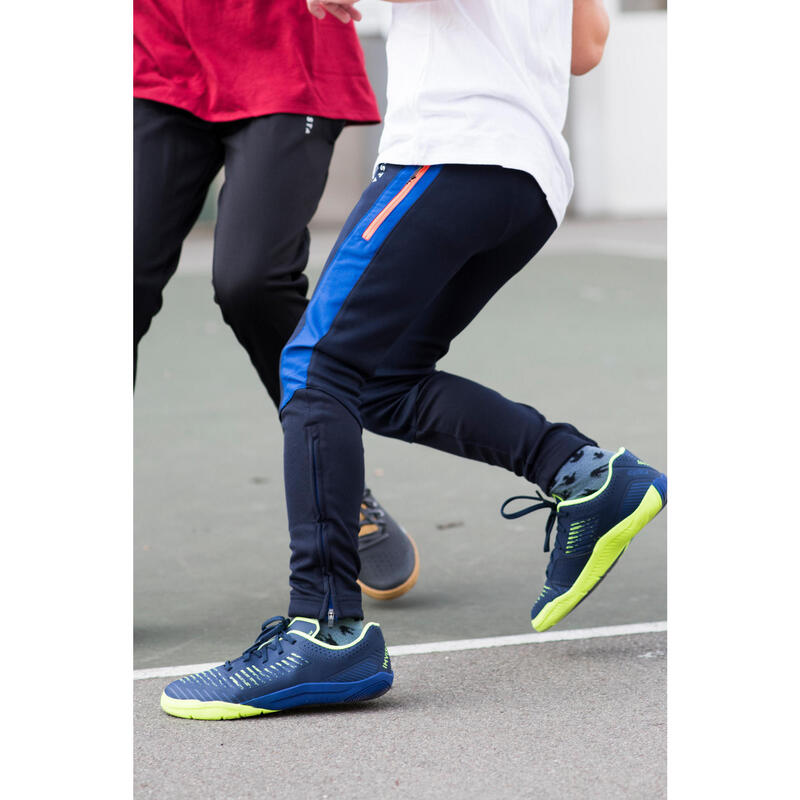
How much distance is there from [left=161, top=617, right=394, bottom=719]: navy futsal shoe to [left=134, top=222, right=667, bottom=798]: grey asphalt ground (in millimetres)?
31

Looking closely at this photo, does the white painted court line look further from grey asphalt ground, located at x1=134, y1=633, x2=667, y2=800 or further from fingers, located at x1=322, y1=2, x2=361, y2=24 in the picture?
fingers, located at x1=322, y1=2, x2=361, y2=24

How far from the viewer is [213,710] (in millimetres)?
2324

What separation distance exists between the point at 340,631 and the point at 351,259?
23.9 inches

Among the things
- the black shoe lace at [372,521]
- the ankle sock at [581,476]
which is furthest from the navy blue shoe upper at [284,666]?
the black shoe lace at [372,521]

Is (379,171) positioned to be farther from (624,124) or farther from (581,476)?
(624,124)

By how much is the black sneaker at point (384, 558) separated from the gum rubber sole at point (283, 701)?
0.71m

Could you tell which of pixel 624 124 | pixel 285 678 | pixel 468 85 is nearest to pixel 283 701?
pixel 285 678

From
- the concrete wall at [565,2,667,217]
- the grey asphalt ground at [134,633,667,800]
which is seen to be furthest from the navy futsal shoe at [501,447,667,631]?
the concrete wall at [565,2,667,217]
